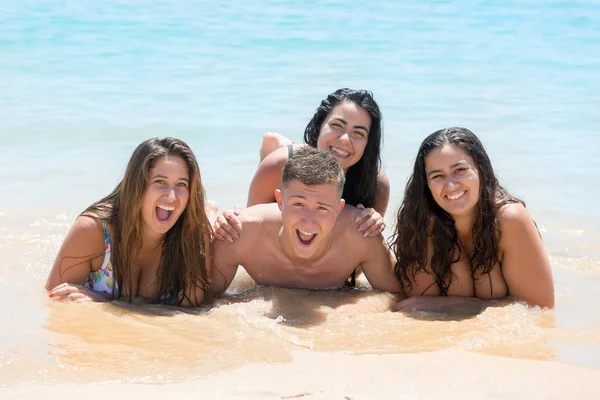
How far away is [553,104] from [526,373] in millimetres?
8876

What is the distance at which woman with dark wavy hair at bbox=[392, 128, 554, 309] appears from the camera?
5121 mm

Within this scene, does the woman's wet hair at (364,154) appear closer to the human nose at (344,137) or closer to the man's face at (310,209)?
the human nose at (344,137)

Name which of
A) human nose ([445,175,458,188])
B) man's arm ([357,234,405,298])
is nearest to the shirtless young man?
man's arm ([357,234,405,298])

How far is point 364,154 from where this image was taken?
19.8 ft

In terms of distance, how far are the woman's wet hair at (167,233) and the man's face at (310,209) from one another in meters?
0.55

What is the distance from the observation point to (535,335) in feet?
15.2

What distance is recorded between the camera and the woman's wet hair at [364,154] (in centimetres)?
598

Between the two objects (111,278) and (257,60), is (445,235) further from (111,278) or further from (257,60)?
(257,60)

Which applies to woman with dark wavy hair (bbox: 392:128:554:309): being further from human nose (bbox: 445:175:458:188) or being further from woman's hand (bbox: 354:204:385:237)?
woman's hand (bbox: 354:204:385:237)

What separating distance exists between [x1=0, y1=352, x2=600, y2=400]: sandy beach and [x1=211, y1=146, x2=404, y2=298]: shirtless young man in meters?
1.22

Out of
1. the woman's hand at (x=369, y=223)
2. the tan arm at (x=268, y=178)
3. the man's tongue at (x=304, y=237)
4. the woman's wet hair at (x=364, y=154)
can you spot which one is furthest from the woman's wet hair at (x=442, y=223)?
the tan arm at (x=268, y=178)

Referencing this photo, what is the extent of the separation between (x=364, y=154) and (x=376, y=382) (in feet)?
8.21

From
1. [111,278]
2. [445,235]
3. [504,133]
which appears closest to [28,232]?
[111,278]

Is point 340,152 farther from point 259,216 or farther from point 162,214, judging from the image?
point 162,214
